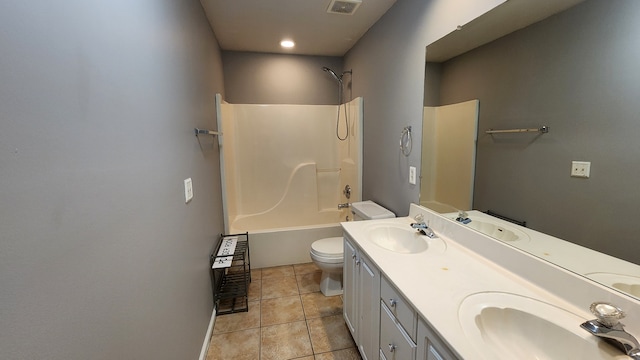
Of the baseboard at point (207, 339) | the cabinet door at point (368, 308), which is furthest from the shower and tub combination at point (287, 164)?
the cabinet door at point (368, 308)

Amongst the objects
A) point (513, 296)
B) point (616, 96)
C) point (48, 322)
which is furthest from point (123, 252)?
point (616, 96)

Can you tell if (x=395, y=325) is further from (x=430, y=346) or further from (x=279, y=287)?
(x=279, y=287)

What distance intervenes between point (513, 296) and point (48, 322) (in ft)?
4.54

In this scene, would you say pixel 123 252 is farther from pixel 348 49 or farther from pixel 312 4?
pixel 348 49

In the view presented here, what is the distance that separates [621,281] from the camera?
2.88 feet

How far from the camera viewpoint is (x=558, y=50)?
3.39 ft

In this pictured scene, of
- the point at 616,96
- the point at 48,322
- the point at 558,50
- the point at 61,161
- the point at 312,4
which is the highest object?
the point at 312,4

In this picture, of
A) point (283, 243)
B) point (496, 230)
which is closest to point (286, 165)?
point (283, 243)

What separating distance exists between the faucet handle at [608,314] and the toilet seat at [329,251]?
64.5 inches

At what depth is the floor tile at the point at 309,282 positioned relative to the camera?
2.58 m

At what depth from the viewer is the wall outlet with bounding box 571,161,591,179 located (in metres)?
0.96

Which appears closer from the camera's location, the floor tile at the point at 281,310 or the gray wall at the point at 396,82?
the gray wall at the point at 396,82

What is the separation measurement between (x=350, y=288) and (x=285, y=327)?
26.6 inches

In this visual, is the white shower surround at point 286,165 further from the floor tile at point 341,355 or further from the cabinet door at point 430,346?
the cabinet door at point 430,346
